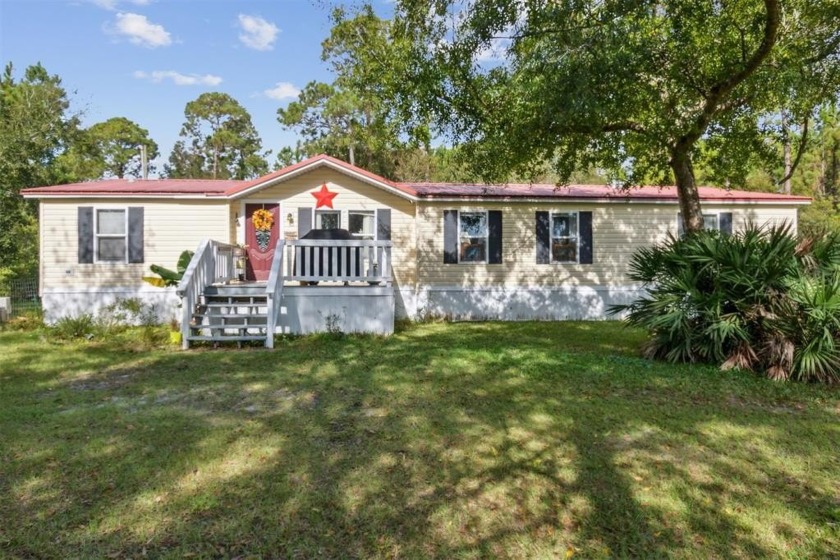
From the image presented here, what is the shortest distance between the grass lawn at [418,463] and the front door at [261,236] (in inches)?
217

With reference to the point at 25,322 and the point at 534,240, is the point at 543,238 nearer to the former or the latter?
the point at 534,240

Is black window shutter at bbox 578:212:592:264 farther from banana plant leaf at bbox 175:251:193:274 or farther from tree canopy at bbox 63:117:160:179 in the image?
tree canopy at bbox 63:117:160:179

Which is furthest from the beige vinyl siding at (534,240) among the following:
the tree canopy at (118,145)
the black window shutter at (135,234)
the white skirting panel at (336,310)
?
the tree canopy at (118,145)

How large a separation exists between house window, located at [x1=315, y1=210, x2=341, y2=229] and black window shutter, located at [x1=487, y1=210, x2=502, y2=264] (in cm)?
366

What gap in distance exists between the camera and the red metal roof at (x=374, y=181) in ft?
36.1

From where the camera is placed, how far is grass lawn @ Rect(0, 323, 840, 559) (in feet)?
8.46

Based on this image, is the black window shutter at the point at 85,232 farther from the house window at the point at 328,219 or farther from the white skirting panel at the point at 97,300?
the house window at the point at 328,219

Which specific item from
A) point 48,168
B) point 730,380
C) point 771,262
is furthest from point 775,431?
point 48,168

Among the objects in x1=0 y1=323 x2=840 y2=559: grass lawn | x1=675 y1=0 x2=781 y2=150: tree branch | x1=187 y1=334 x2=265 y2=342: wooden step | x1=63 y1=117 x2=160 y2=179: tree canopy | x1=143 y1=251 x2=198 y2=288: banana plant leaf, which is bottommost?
x1=0 y1=323 x2=840 y2=559: grass lawn

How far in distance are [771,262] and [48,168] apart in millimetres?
25188

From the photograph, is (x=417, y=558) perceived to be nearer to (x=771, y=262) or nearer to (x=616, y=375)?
(x=616, y=375)

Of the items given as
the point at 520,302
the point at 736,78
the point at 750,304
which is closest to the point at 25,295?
the point at 520,302

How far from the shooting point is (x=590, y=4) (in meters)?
6.48

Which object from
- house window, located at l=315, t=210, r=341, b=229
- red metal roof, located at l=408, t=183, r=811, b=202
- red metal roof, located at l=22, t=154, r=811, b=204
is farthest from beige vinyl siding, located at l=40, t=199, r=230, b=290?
red metal roof, located at l=408, t=183, r=811, b=202
